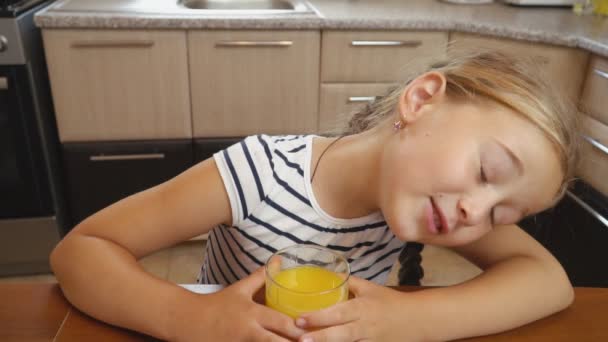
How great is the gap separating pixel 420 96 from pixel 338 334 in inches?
13.5

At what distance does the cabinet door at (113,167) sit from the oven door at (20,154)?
0.37ft

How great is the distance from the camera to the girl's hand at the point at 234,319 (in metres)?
0.54

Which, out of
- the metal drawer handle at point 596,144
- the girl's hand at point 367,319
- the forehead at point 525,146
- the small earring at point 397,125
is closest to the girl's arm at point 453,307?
the girl's hand at point 367,319

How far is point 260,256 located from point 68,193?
1444 mm

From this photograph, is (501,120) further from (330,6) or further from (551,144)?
(330,6)

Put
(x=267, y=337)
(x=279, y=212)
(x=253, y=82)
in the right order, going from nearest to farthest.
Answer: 1. (x=267, y=337)
2. (x=279, y=212)
3. (x=253, y=82)

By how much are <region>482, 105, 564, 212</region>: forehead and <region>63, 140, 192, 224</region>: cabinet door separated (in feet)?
4.91

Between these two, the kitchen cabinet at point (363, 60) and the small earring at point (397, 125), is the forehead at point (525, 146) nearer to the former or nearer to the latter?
the small earring at point (397, 125)

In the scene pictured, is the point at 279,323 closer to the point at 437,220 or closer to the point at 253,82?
the point at 437,220

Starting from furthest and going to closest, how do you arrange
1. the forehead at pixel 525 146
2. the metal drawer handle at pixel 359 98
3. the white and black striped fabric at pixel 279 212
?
1. the metal drawer handle at pixel 359 98
2. the white and black striped fabric at pixel 279 212
3. the forehead at pixel 525 146

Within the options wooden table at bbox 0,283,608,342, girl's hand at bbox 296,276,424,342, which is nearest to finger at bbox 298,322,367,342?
girl's hand at bbox 296,276,424,342

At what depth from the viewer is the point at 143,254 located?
70 cm

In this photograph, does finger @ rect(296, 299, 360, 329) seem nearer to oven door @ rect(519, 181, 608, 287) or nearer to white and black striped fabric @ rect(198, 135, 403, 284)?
white and black striped fabric @ rect(198, 135, 403, 284)

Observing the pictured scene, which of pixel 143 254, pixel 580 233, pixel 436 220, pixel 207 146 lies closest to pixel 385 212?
pixel 436 220
